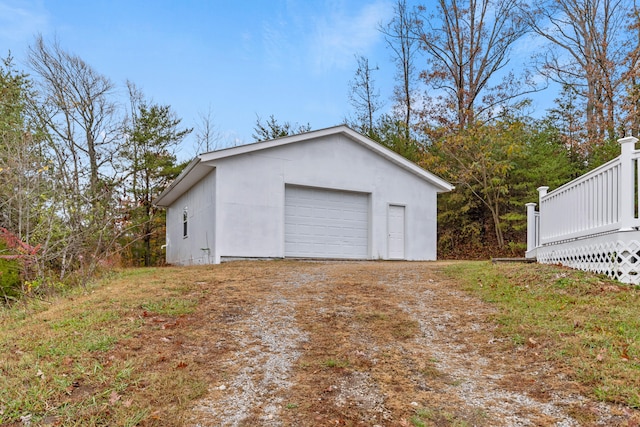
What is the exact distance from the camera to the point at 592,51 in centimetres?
1905

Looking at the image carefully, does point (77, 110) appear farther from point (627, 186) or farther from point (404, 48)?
point (627, 186)

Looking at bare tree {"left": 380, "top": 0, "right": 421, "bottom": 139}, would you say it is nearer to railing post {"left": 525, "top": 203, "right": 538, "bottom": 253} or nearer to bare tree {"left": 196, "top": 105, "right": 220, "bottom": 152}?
bare tree {"left": 196, "top": 105, "right": 220, "bottom": 152}

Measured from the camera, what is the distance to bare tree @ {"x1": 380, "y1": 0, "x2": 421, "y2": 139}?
23.7 metres

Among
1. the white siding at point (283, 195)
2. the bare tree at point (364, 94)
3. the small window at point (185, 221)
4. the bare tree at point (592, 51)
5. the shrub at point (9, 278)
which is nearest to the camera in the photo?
the shrub at point (9, 278)

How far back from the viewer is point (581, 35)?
19.5m

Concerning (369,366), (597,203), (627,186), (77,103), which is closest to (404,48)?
(77,103)

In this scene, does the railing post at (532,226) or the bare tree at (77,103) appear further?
the bare tree at (77,103)

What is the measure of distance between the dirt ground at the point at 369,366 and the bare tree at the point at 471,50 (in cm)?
1777

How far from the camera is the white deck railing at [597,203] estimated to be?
18.3ft

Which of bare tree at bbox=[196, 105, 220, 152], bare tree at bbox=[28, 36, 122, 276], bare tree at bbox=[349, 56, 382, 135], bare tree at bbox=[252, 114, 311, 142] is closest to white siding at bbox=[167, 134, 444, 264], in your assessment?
bare tree at bbox=[28, 36, 122, 276]

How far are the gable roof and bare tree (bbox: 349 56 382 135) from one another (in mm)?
11626

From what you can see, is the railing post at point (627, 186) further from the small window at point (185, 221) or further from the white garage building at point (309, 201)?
the small window at point (185, 221)

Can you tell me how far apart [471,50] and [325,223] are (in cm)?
1473

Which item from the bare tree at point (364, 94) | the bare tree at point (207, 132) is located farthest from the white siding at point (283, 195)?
the bare tree at point (364, 94)
